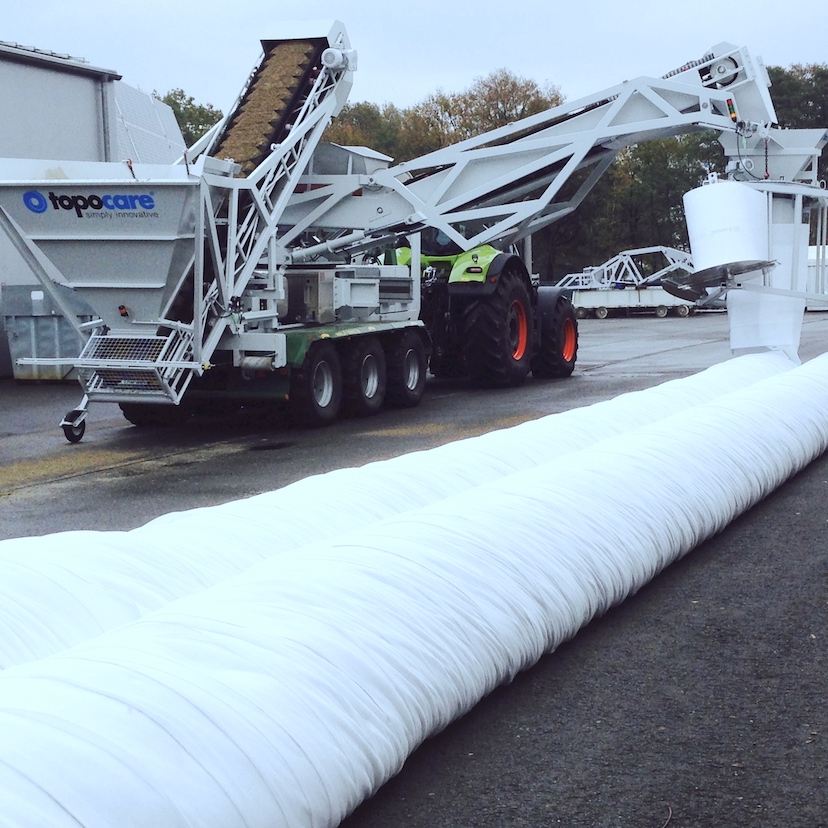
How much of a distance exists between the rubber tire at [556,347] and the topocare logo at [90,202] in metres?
6.88

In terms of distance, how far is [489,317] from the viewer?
1484 centimetres

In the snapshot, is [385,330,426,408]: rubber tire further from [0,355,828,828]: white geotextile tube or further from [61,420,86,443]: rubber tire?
[0,355,828,828]: white geotextile tube

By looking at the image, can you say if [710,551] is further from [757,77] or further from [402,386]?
[757,77]

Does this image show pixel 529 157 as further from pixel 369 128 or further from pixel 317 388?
pixel 369 128

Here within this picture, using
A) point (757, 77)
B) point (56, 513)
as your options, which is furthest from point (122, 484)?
point (757, 77)

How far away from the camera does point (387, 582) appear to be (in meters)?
4.24

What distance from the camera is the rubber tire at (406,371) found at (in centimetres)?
1352

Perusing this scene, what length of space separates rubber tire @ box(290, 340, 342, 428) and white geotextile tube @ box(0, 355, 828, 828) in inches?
235

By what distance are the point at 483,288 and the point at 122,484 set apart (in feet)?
21.0

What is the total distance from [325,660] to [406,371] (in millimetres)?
10057

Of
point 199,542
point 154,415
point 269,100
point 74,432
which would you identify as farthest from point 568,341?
point 199,542

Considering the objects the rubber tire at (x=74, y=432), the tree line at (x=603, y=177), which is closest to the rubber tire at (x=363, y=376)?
the rubber tire at (x=74, y=432)

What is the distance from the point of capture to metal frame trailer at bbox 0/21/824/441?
11.0 m

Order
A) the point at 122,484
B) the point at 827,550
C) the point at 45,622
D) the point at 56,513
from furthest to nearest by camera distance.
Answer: the point at 122,484 < the point at 56,513 < the point at 827,550 < the point at 45,622
